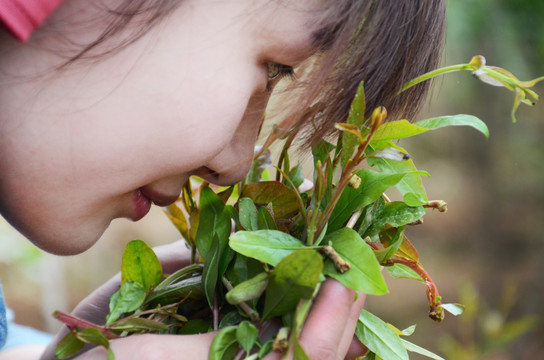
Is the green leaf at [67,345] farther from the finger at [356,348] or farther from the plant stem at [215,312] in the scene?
the finger at [356,348]

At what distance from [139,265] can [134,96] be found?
7.0 inches

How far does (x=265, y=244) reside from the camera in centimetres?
55

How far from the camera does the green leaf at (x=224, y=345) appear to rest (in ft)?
1.74

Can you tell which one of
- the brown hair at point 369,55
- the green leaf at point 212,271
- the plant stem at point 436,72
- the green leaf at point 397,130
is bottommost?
the green leaf at point 212,271

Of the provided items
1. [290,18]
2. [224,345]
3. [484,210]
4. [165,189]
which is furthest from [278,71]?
[484,210]

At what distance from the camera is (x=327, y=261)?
55cm

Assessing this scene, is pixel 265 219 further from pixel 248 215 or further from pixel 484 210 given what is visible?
pixel 484 210

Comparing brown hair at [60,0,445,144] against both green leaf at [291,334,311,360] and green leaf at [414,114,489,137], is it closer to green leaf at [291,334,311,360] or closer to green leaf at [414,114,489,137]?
green leaf at [414,114,489,137]

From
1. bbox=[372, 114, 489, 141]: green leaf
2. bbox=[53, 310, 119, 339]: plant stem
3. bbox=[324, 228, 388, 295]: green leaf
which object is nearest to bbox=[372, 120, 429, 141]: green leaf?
bbox=[372, 114, 489, 141]: green leaf

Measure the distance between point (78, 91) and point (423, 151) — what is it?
1.63m

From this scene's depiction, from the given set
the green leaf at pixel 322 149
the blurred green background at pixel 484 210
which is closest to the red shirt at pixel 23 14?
the green leaf at pixel 322 149

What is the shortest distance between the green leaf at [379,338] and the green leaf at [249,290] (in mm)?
133

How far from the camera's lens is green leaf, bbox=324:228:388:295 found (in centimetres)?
51

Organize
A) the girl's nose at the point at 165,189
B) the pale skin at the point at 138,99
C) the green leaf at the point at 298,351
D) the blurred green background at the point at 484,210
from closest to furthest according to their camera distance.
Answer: the green leaf at the point at 298,351 < the pale skin at the point at 138,99 < the girl's nose at the point at 165,189 < the blurred green background at the point at 484,210
